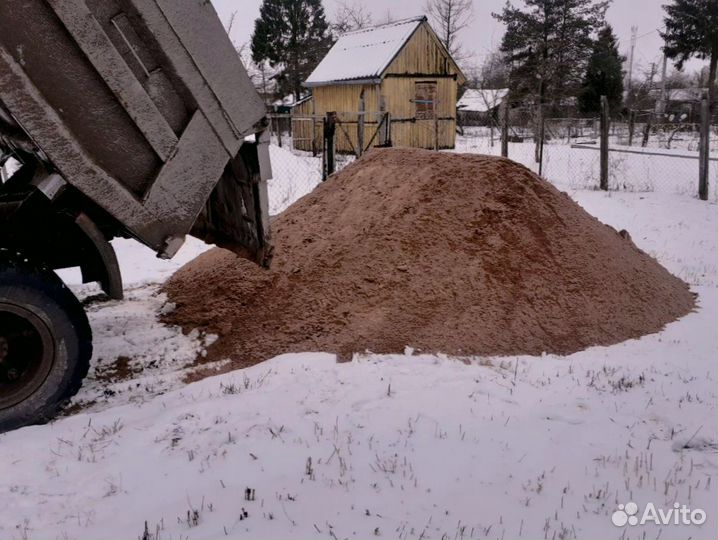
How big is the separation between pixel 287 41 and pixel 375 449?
4527cm

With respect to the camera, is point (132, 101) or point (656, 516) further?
point (132, 101)

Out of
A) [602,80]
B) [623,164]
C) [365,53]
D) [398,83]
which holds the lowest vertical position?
[623,164]

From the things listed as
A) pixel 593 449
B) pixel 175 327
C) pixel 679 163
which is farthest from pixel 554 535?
pixel 679 163

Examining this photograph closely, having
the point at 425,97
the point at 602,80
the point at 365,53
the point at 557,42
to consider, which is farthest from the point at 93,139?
the point at 602,80

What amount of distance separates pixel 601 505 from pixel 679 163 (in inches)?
740

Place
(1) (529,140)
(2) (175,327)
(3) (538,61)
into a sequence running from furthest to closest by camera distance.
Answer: (3) (538,61)
(1) (529,140)
(2) (175,327)

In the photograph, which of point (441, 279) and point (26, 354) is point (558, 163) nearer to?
point (441, 279)

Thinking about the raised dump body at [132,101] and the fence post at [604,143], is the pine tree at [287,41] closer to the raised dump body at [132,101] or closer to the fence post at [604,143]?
the fence post at [604,143]

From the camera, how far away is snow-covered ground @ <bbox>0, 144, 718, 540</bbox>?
8.96 ft

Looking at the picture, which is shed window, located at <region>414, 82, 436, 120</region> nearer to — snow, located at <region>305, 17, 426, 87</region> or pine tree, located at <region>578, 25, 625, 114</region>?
snow, located at <region>305, 17, 426, 87</region>

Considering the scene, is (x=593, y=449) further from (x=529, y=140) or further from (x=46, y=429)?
(x=529, y=140)

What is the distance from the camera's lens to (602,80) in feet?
141

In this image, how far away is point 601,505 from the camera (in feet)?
9.38

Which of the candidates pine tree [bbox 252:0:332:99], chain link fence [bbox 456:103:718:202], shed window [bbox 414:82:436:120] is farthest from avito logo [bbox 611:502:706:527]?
pine tree [bbox 252:0:332:99]
